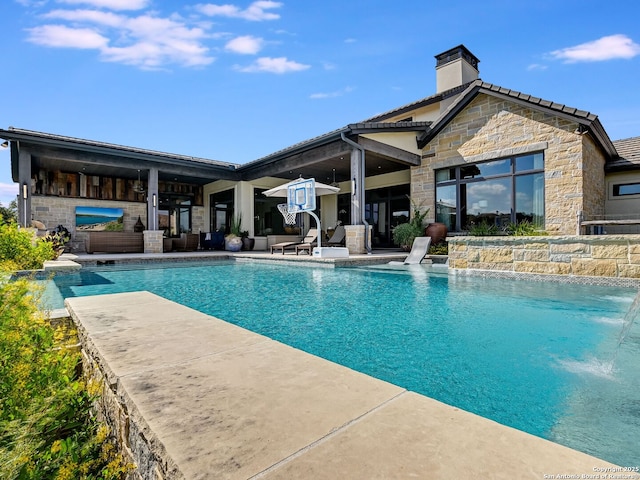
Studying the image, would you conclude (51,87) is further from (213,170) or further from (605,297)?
(605,297)

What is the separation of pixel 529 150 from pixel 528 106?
1148mm

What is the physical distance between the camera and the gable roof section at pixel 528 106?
7.87m

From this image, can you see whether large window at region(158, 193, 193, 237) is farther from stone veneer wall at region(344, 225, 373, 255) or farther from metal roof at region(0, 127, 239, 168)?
stone veneer wall at region(344, 225, 373, 255)

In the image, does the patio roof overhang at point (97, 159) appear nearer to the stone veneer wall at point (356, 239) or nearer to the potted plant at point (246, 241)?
the potted plant at point (246, 241)

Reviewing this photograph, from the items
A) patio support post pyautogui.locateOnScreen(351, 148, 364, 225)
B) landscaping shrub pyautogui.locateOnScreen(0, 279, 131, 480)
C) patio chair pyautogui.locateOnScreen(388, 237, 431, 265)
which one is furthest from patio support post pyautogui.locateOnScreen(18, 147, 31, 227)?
patio chair pyautogui.locateOnScreen(388, 237, 431, 265)

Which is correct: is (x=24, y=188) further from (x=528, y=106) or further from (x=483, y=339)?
(x=528, y=106)

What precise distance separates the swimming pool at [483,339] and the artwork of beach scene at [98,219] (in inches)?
389

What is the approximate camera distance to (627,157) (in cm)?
1038

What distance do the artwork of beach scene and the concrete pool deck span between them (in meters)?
15.0

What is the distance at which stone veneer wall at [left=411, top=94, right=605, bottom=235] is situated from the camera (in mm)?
8156

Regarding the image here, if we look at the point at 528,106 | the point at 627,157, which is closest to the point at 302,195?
the point at 528,106

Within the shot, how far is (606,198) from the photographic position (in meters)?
10.3

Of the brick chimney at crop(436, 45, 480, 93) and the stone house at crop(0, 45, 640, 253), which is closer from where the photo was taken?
the stone house at crop(0, 45, 640, 253)

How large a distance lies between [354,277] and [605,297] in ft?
12.3
